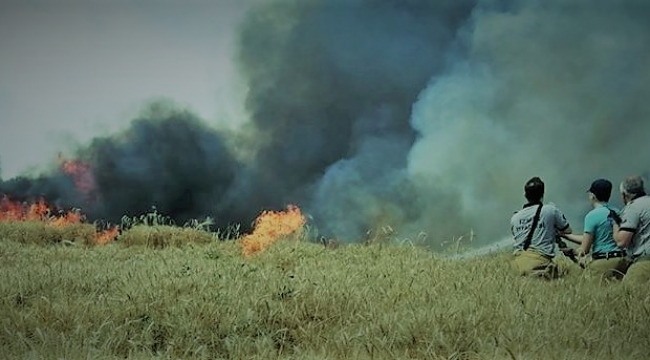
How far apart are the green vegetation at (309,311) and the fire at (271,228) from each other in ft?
1.42

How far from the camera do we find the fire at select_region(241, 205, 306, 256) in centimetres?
536

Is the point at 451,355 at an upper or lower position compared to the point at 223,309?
lower

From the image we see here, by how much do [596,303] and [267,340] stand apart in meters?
1.62

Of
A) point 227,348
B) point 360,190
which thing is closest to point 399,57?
point 360,190

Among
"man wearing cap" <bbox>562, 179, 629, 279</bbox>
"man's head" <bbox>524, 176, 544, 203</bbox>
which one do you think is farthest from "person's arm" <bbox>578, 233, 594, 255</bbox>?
"man's head" <bbox>524, 176, 544, 203</bbox>

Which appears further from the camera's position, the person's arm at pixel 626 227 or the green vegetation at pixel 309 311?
the person's arm at pixel 626 227

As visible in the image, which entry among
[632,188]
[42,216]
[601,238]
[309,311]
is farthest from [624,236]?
[42,216]

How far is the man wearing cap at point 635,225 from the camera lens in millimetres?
4590

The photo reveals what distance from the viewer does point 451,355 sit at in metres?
3.18

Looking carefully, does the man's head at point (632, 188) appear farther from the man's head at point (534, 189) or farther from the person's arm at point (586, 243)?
the man's head at point (534, 189)

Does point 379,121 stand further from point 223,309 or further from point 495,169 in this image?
point 223,309

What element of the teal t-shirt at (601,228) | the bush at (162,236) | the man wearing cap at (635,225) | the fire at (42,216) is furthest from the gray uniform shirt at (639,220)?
the fire at (42,216)

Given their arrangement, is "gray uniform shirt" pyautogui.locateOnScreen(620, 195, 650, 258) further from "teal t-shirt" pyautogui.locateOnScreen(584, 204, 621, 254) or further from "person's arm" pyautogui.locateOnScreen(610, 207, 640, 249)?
"teal t-shirt" pyautogui.locateOnScreen(584, 204, 621, 254)

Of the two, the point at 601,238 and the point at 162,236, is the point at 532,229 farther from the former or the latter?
the point at 162,236
